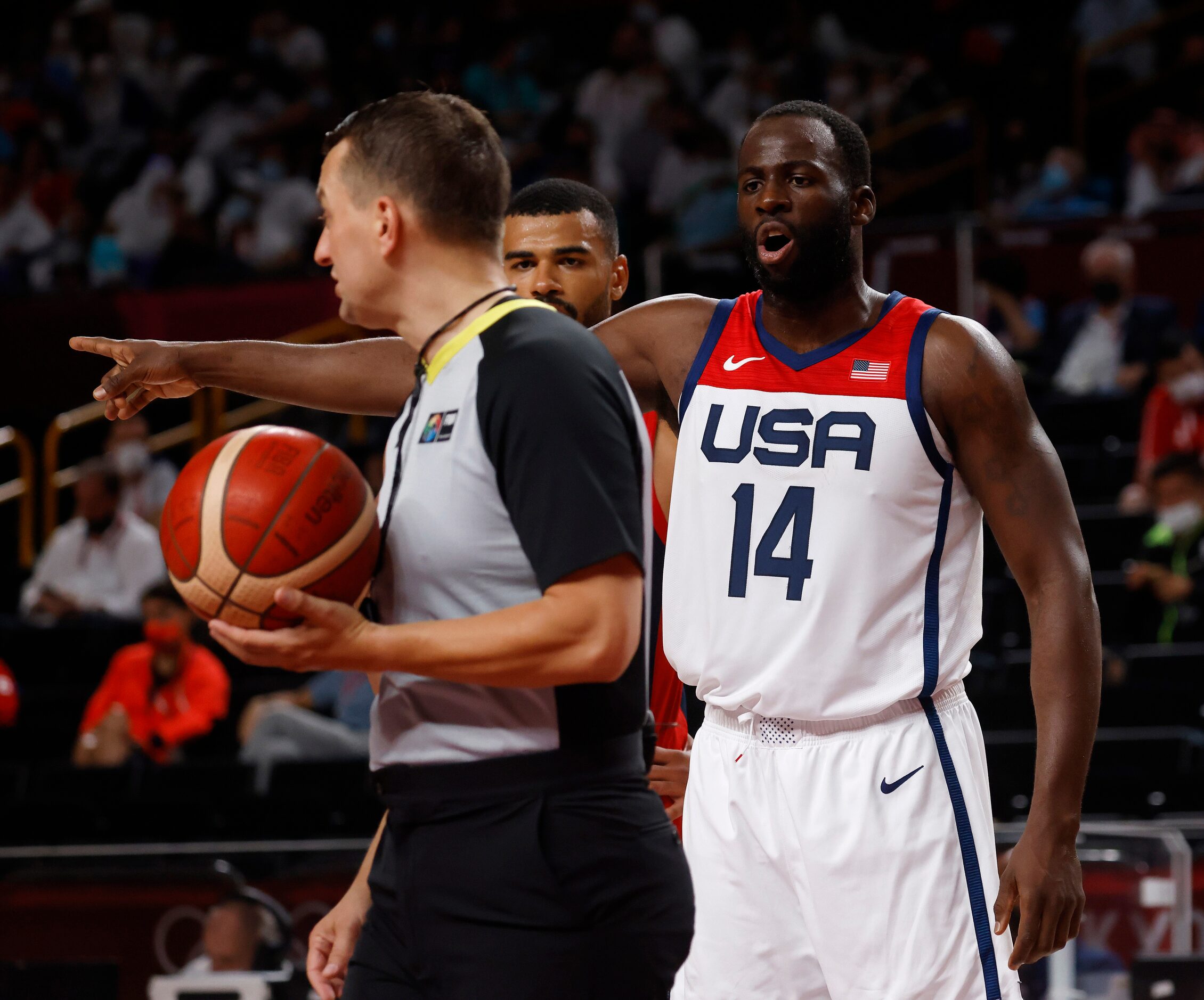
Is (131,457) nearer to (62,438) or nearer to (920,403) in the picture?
(62,438)

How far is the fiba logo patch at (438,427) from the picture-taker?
217cm

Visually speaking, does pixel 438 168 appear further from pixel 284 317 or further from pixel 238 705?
pixel 284 317

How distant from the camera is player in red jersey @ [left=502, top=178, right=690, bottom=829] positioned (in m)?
3.70

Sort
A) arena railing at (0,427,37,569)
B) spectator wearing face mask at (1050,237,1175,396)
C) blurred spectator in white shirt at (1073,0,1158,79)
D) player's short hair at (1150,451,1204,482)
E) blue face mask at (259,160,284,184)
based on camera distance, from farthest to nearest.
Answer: blue face mask at (259,160,284,184), blurred spectator in white shirt at (1073,0,1158,79), arena railing at (0,427,37,569), spectator wearing face mask at (1050,237,1175,396), player's short hair at (1150,451,1204,482)

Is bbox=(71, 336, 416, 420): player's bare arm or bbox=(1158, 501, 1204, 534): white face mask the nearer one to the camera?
bbox=(71, 336, 416, 420): player's bare arm

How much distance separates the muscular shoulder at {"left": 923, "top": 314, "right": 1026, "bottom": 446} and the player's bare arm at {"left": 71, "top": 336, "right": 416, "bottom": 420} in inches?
39.6

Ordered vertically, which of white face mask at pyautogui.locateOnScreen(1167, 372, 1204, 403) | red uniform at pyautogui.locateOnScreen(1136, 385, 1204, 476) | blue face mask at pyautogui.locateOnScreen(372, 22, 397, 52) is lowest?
red uniform at pyautogui.locateOnScreen(1136, 385, 1204, 476)

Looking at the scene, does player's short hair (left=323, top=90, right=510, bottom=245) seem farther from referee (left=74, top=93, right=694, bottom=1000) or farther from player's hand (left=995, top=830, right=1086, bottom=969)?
player's hand (left=995, top=830, right=1086, bottom=969)

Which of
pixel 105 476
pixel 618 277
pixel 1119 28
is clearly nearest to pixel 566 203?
pixel 618 277

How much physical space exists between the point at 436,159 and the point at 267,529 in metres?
0.55

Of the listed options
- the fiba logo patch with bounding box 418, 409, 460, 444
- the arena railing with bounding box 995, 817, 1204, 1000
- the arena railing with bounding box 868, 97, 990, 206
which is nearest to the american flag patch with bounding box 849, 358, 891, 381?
the fiba logo patch with bounding box 418, 409, 460, 444

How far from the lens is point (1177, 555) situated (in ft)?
26.2

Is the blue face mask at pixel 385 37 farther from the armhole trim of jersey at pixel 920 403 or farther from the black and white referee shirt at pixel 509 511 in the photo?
the black and white referee shirt at pixel 509 511

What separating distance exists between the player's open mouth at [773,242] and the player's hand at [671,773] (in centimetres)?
108
